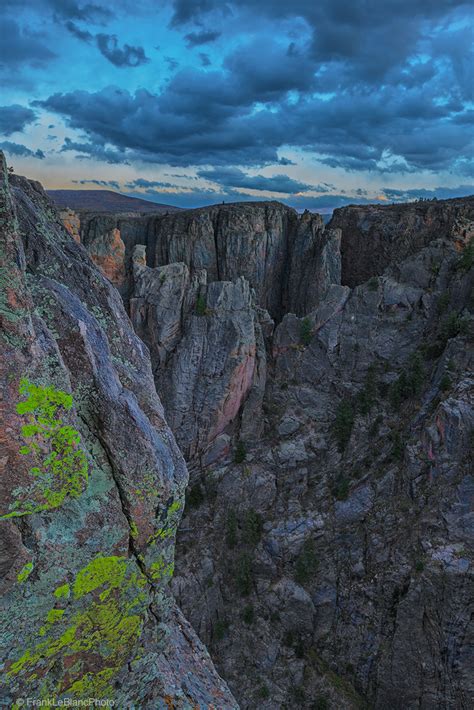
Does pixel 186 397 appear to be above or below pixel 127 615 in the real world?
below

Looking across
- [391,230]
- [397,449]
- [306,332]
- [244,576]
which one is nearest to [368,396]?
[397,449]

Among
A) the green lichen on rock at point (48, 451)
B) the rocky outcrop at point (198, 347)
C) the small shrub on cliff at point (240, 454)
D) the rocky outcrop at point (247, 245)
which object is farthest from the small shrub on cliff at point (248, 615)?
the rocky outcrop at point (247, 245)

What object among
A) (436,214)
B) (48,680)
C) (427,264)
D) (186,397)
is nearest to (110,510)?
(48,680)

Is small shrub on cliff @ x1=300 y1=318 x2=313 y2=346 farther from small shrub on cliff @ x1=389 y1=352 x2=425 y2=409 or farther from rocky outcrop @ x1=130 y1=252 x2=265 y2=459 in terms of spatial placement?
small shrub on cliff @ x1=389 y1=352 x2=425 y2=409

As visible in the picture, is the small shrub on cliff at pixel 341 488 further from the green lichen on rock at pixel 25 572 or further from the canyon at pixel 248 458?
the green lichen on rock at pixel 25 572

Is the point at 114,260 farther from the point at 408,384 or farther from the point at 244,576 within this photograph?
the point at 244,576

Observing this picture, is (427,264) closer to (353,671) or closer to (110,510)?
(353,671)
